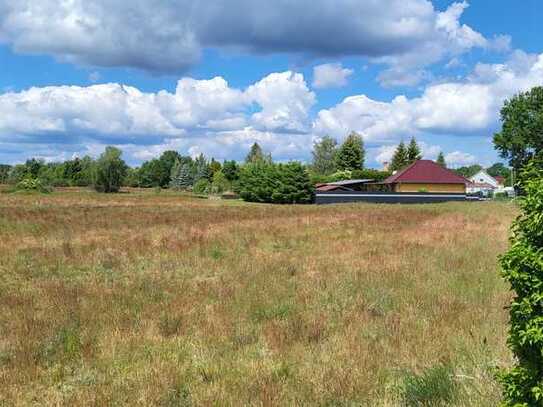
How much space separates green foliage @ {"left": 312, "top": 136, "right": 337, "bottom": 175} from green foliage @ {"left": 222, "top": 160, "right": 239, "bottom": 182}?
19.0 meters

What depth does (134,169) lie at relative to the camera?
160625mm

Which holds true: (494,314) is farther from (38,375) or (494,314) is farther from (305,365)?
(38,375)

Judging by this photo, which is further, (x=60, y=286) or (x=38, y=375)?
(x=60, y=286)

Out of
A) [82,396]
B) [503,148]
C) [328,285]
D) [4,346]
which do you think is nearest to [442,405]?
[82,396]

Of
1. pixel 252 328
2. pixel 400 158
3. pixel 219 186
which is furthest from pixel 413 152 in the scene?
pixel 252 328

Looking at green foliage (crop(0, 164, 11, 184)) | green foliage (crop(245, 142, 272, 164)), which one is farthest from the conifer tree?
green foliage (crop(0, 164, 11, 184))

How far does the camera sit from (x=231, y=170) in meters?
125

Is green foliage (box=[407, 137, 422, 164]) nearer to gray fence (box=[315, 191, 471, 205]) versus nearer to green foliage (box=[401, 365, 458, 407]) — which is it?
gray fence (box=[315, 191, 471, 205])

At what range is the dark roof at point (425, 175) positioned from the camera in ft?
259

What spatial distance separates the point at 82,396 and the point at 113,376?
600 mm

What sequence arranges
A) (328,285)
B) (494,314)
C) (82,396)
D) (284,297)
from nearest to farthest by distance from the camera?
(82,396)
(494,314)
(284,297)
(328,285)

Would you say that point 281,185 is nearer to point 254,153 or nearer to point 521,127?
point 521,127

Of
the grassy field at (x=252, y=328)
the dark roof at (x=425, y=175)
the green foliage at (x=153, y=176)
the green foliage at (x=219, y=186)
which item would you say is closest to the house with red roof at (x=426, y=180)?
the dark roof at (x=425, y=175)

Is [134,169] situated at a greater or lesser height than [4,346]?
greater
